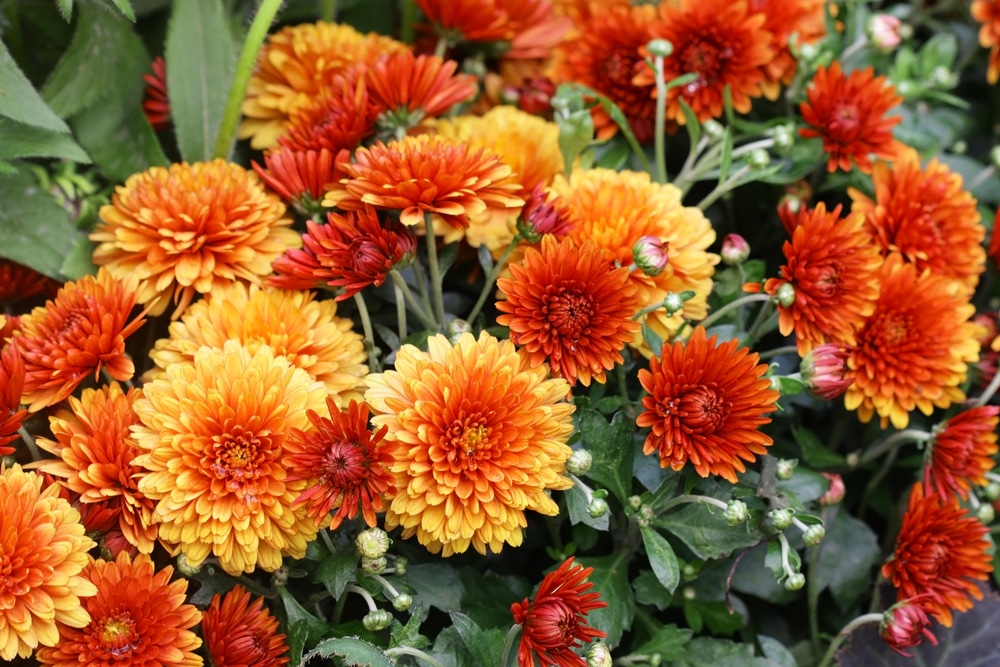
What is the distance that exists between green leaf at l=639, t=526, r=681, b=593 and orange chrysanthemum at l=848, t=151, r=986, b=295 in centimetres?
44

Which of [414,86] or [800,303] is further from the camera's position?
[414,86]

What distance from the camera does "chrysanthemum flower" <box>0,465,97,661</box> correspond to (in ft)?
2.18

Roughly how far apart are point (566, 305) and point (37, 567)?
46cm

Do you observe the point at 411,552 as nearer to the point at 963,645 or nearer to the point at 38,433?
the point at 38,433

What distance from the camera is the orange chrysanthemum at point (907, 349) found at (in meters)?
0.93

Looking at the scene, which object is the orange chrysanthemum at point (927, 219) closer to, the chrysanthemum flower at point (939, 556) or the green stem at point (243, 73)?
the chrysanthemum flower at point (939, 556)

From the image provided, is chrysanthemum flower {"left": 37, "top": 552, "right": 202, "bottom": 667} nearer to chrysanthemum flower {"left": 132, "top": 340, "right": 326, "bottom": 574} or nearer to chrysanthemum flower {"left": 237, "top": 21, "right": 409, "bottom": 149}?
chrysanthemum flower {"left": 132, "top": 340, "right": 326, "bottom": 574}

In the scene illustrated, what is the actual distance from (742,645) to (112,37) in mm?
1006

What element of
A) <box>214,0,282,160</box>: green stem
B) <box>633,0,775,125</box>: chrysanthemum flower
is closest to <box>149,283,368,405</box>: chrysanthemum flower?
<box>214,0,282,160</box>: green stem

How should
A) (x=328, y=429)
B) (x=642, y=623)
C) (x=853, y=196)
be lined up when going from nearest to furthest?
(x=328, y=429)
(x=642, y=623)
(x=853, y=196)

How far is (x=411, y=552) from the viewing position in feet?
2.86

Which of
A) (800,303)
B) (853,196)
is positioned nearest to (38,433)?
(800,303)

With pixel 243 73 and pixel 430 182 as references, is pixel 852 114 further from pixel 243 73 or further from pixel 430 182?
pixel 243 73

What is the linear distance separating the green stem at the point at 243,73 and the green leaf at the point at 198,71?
56mm
